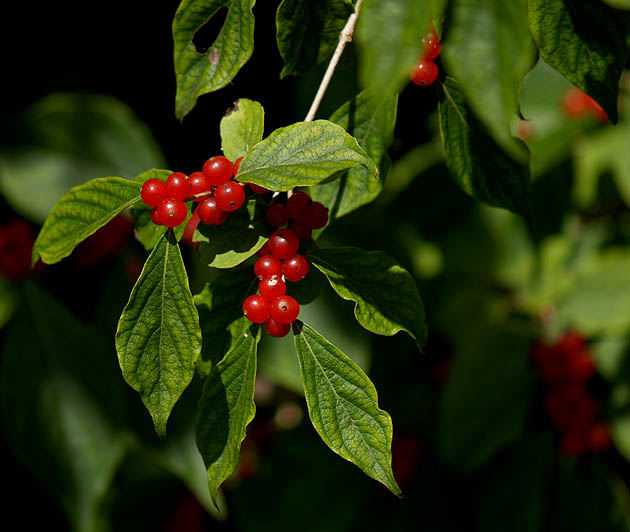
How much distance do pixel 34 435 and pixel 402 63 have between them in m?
1.42

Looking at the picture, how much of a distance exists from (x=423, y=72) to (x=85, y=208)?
1.43 feet

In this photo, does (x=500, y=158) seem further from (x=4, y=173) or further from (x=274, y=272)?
(x=4, y=173)

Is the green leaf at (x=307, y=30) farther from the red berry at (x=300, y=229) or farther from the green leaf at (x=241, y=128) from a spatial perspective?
the red berry at (x=300, y=229)

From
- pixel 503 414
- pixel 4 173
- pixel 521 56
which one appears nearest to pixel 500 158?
pixel 521 56

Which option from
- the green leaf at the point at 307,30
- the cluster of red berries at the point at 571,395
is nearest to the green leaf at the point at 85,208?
the green leaf at the point at 307,30

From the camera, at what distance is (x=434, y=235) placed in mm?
2000

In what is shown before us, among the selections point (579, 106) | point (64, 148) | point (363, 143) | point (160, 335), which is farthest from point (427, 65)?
point (579, 106)

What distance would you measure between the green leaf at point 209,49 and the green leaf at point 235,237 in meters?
0.15

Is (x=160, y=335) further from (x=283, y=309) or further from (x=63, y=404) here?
(x=63, y=404)

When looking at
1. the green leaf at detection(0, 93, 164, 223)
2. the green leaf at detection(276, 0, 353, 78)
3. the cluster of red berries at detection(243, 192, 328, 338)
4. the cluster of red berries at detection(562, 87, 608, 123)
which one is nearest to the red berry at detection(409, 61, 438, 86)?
the green leaf at detection(276, 0, 353, 78)

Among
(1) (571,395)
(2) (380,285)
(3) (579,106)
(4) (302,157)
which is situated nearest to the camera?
(4) (302,157)

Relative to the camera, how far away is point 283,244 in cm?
71

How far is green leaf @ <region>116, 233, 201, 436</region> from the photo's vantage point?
68cm

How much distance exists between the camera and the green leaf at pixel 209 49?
0.76m
